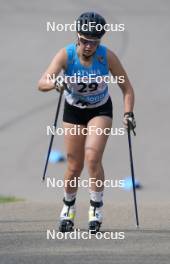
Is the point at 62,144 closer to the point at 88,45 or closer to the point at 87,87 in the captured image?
the point at 87,87

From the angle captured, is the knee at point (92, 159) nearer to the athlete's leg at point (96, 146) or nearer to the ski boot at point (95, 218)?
the athlete's leg at point (96, 146)

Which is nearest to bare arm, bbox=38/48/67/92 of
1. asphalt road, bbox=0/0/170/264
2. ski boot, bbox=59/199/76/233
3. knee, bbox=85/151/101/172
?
knee, bbox=85/151/101/172

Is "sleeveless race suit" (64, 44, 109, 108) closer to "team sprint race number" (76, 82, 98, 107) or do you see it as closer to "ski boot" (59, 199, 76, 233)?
"team sprint race number" (76, 82, 98, 107)

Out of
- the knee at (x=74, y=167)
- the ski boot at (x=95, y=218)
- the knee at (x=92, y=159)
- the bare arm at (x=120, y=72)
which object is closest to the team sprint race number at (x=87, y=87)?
the bare arm at (x=120, y=72)

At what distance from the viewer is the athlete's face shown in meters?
8.40

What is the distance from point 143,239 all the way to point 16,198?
347 centimetres

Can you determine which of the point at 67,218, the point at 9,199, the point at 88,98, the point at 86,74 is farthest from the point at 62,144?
the point at 86,74

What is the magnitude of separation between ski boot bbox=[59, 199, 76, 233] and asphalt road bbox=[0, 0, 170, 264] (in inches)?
8.9

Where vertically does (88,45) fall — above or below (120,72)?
above

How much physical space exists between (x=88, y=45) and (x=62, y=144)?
Result: 5578mm

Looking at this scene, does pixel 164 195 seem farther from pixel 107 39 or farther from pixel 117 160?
pixel 107 39

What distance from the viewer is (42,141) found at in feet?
45.9

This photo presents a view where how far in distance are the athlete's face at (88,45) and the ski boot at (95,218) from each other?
1385mm

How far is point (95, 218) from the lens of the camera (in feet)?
28.9
